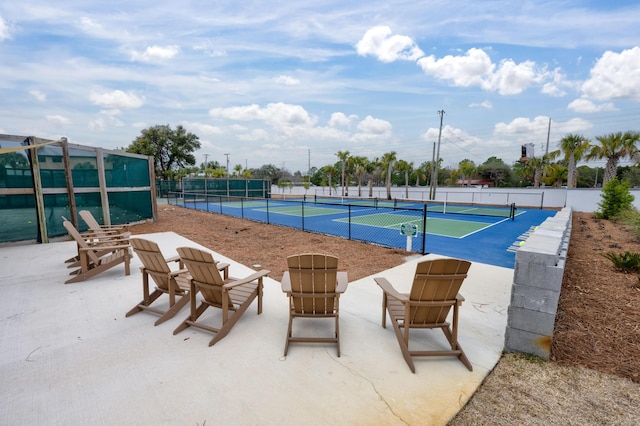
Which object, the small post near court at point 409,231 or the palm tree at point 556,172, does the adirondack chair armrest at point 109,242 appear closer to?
the small post near court at point 409,231

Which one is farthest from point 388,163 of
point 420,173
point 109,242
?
point 109,242

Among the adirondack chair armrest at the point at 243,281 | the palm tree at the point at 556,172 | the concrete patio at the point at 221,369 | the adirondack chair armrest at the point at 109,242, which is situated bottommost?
the concrete patio at the point at 221,369

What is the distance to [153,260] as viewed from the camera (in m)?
3.55

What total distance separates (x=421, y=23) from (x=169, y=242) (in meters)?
10.9

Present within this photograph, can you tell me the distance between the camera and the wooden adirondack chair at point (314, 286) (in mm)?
2902

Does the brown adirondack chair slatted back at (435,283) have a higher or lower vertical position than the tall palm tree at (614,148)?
lower

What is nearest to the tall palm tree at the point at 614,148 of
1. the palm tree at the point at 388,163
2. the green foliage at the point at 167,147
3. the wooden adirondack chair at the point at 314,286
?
the palm tree at the point at 388,163

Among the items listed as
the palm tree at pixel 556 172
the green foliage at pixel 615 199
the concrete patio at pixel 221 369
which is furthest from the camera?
the palm tree at pixel 556 172

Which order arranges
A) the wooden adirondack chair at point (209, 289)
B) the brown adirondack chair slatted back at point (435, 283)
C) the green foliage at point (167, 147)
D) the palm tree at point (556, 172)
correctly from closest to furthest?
1. the brown adirondack chair slatted back at point (435, 283)
2. the wooden adirondack chair at point (209, 289)
3. the palm tree at point (556, 172)
4. the green foliage at point (167, 147)

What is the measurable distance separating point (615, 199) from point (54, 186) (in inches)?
946

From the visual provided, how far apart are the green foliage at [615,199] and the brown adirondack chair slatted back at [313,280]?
1824cm

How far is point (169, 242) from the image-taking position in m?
8.42

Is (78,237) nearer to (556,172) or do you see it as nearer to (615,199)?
(615,199)

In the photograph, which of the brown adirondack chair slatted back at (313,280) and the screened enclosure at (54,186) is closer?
the brown adirondack chair slatted back at (313,280)
